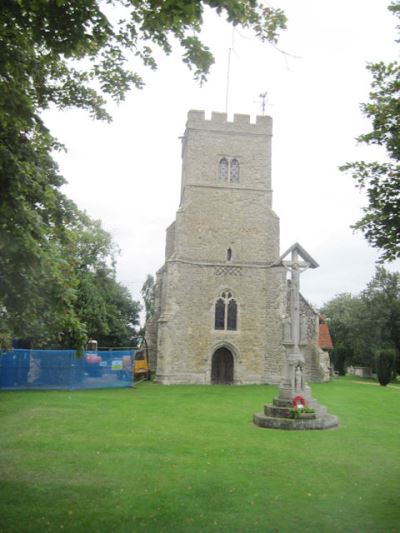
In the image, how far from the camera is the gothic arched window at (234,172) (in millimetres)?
28547

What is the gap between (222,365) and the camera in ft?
89.2

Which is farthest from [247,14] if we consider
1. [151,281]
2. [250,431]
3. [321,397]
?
[151,281]

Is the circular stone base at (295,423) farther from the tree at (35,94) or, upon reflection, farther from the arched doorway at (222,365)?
the arched doorway at (222,365)

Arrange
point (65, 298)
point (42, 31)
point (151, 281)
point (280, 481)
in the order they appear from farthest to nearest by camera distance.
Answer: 1. point (151, 281)
2. point (280, 481)
3. point (65, 298)
4. point (42, 31)

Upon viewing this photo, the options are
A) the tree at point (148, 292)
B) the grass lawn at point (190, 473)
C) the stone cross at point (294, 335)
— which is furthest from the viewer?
the tree at point (148, 292)

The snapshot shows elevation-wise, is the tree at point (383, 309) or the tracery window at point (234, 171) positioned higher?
the tracery window at point (234, 171)

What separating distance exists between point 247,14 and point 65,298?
145 inches

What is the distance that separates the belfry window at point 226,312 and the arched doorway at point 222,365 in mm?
1329

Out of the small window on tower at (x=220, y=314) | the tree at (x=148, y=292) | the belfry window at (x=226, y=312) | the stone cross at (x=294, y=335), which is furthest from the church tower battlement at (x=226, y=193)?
the tree at (x=148, y=292)

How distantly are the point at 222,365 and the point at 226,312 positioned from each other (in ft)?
9.77

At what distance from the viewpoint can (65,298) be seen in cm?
595

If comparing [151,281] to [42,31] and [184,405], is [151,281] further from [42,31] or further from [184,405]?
[42,31]

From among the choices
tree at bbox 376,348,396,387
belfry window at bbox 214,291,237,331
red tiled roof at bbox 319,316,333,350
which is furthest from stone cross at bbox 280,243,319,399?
red tiled roof at bbox 319,316,333,350

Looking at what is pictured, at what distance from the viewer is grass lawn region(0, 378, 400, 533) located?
579 centimetres
